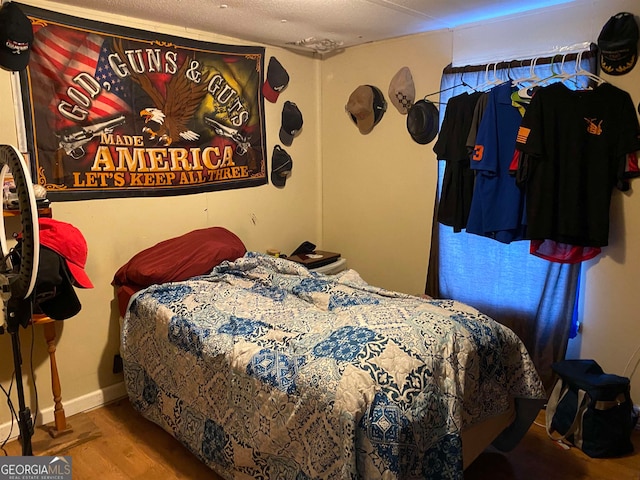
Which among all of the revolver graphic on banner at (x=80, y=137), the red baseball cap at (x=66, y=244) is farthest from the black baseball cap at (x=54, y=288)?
the revolver graphic on banner at (x=80, y=137)

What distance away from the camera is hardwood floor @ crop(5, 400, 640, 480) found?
230cm

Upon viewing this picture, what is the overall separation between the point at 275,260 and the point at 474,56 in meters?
1.69

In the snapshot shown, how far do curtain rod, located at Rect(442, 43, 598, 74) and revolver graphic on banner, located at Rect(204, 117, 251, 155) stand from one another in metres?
1.35

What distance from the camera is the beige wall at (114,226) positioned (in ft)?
8.78

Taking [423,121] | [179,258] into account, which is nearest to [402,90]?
[423,121]

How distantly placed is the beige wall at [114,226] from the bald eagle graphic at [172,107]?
0.28 meters

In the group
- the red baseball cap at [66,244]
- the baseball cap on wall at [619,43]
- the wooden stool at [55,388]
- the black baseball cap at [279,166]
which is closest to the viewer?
the red baseball cap at [66,244]

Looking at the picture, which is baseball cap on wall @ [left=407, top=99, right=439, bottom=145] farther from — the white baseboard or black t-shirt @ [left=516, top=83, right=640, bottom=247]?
the white baseboard

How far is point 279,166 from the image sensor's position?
3.62 meters

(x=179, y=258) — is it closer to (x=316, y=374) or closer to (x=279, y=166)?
(x=279, y=166)

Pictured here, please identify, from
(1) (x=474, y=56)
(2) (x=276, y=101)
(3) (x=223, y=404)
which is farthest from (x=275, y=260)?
(1) (x=474, y=56)

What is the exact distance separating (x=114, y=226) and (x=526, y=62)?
2.45 metres

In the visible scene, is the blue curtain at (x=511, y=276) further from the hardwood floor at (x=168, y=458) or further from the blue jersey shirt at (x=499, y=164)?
the hardwood floor at (x=168, y=458)

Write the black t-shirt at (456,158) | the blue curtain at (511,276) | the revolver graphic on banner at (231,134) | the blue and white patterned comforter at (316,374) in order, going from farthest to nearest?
the revolver graphic on banner at (231,134), the black t-shirt at (456,158), the blue curtain at (511,276), the blue and white patterned comforter at (316,374)
